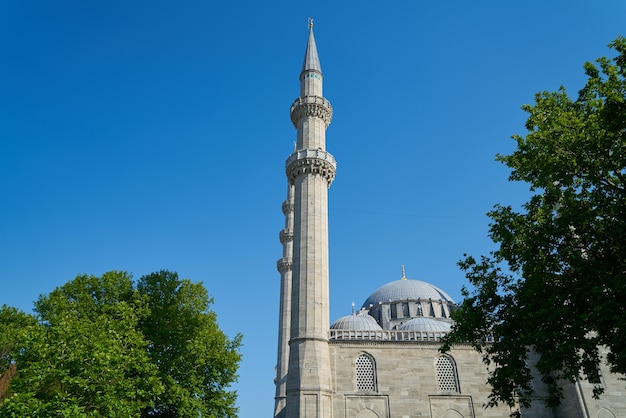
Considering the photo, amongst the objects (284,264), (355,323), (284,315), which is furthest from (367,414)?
(284,264)

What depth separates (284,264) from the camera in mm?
37719

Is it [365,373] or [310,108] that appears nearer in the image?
[365,373]

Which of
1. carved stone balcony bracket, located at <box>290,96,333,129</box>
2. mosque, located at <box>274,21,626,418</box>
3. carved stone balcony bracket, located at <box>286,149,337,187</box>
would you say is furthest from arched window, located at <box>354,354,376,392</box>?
carved stone balcony bracket, located at <box>290,96,333,129</box>

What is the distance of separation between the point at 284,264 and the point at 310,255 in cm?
1203

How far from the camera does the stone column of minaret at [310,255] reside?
73.3 feet

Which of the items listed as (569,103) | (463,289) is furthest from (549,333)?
(569,103)

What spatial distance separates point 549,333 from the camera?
457 inches

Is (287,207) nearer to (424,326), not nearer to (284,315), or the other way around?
(284,315)

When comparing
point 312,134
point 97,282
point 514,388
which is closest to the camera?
point 514,388

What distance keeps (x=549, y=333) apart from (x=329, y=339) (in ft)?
47.5

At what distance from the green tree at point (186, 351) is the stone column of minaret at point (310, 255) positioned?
3.20 meters

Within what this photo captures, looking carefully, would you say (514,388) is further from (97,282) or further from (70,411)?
(97,282)

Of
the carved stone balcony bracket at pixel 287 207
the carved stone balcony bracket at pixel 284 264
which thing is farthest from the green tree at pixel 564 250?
the carved stone balcony bracket at pixel 287 207

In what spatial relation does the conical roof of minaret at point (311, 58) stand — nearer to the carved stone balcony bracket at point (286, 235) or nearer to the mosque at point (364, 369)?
the mosque at point (364, 369)
